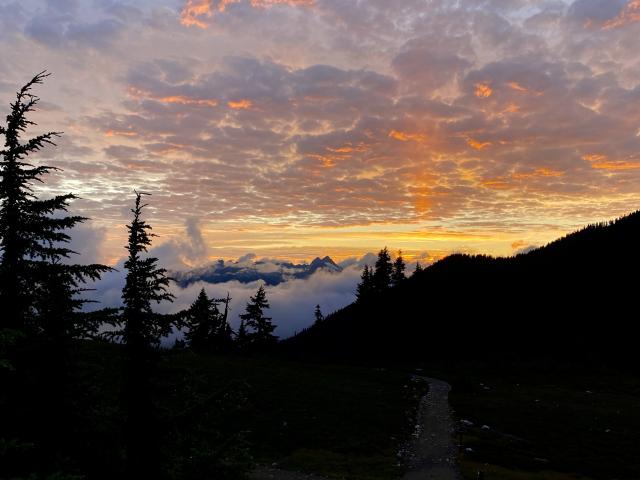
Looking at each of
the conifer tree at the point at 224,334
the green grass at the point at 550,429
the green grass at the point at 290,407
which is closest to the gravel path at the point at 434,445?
the green grass at the point at 550,429

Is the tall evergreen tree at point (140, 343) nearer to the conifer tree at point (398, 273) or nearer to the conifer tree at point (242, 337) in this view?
the conifer tree at point (242, 337)

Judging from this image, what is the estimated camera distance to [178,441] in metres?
13.3

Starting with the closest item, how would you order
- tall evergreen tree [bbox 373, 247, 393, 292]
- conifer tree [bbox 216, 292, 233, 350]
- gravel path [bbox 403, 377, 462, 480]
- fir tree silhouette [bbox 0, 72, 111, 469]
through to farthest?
fir tree silhouette [bbox 0, 72, 111, 469] < gravel path [bbox 403, 377, 462, 480] < conifer tree [bbox 216, 292, 233, 350] < tall evergreen tree [bbox 373, 247, 393, 292]

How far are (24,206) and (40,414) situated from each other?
233 inches

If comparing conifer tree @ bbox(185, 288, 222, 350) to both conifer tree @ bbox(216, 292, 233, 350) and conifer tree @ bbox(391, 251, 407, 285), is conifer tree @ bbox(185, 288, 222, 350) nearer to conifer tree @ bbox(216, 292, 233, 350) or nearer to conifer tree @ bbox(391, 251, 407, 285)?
conifer tree @ bbox(216, 292, 233, 350)

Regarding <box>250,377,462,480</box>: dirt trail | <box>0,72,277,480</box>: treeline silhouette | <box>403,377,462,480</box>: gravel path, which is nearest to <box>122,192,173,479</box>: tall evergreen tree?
<box>0,72,277,480</box>: treeline silhouette

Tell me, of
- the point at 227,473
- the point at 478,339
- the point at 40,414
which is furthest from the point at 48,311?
the point at 478,339

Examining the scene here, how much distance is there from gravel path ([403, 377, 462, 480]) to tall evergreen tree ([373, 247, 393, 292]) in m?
59.1

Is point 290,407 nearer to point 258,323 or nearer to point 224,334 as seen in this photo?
point 258,323

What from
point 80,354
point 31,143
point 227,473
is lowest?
point 227,473

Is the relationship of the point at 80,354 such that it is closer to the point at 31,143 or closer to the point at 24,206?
the point at 24,206

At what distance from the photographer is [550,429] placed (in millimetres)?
39688

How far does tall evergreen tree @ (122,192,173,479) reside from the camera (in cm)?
1253

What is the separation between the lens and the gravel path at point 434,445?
92.4 feet
